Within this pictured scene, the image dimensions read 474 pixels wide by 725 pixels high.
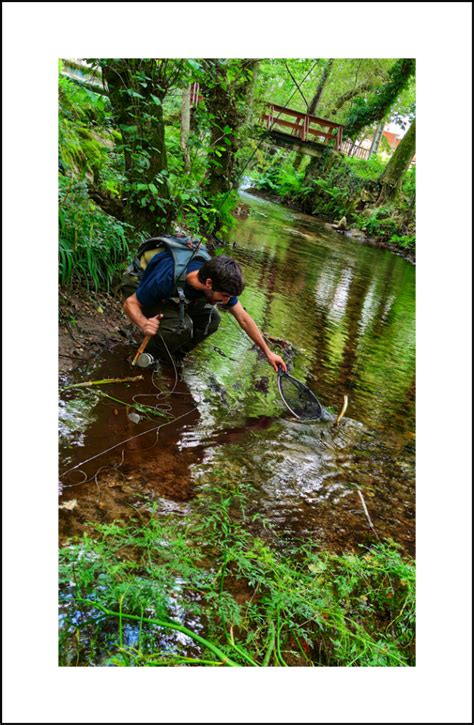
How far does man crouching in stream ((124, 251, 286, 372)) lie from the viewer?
3748mm

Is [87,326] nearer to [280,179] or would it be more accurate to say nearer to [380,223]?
[380,223]

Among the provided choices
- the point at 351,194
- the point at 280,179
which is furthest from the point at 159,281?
the point at 280,179

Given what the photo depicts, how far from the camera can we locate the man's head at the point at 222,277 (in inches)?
145

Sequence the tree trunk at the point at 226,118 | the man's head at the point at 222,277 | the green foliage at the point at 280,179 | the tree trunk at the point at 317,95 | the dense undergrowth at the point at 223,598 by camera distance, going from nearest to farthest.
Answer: the dense undergrowth at the point at 223,598
the man's head at the point at 222,277
the tree trunk at the point at 226,118
the tree trunk at the point at 317,95
the green foliage at the point at 280,179

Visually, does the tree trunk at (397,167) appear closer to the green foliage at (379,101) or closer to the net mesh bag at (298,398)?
the green foliage at (379,101)

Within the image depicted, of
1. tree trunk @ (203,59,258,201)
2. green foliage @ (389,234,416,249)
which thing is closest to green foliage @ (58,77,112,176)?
tree trunk @ (203,59,258,201)

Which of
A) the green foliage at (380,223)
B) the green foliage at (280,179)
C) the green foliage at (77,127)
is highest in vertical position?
the green foliage at (280,179)

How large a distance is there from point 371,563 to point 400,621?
370 mm

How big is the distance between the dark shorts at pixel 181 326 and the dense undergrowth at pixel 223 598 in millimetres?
1740

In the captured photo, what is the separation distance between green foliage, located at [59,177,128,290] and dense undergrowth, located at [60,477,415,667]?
9.34 feet

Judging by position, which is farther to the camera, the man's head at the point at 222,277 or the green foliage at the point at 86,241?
the green foliage at the point at 86,241

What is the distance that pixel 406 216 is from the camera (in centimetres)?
2188

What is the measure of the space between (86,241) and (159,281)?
1408 millimetres

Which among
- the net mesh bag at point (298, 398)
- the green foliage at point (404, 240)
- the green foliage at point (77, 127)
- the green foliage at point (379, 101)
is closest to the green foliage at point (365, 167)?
the green foliage at point (379, 101)
